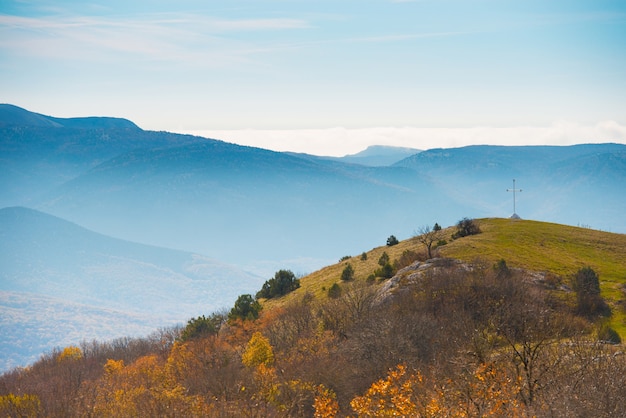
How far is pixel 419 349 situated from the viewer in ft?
162

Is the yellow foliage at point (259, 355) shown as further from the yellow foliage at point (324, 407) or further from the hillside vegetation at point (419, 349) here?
the yellow foliage at point (324, 407)

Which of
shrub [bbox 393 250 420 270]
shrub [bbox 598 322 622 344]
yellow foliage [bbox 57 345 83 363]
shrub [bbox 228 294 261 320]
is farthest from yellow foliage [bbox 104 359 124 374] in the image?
shrub [bbox 598 322 622 344]

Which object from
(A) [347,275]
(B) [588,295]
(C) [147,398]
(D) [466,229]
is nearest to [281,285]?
(A) [347,275]

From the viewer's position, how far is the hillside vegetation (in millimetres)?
32469

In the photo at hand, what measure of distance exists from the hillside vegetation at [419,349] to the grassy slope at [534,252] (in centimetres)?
30

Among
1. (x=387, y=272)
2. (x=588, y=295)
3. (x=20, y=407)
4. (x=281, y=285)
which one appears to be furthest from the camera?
(x=281, y=285)

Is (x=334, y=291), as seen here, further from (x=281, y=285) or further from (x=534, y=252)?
(x=534, y=252)

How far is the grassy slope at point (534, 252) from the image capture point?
71938mm

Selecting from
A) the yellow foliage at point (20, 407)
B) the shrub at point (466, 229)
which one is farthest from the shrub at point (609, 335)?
the yellow foliage at point (20, 407)

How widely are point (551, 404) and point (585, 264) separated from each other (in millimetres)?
51487

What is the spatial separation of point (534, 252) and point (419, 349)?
3434 cm

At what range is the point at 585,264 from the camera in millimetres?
74688

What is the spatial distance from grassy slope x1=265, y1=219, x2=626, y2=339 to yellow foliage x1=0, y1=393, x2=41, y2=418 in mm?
33976

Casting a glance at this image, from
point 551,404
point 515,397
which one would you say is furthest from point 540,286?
point 551,404
